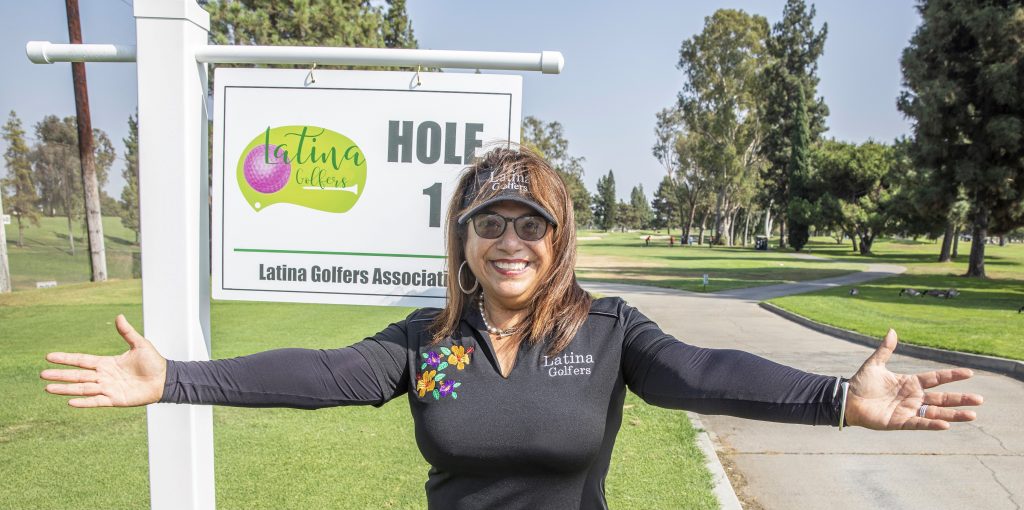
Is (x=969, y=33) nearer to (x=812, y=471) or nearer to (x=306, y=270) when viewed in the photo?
(x=812, y=471)

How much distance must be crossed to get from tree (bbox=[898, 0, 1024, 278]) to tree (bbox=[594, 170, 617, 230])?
110 m

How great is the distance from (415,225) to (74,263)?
2080 centimetres

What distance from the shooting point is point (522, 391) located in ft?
6.24

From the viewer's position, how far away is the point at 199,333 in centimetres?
232

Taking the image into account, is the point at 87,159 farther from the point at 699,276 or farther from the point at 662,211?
the point at 662,211

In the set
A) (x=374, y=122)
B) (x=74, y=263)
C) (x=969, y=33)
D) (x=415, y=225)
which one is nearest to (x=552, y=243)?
(x=415, y=225)

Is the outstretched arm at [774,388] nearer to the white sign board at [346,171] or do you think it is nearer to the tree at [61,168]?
the white sign board at [346,171]

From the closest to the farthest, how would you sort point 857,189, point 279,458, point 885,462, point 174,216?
1. point 174,216
2. point 279,458
3. point 885,462
4. point 857,189

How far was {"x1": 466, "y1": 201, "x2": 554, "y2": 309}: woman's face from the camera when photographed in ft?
6.68

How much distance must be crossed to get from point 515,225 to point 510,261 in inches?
4.1

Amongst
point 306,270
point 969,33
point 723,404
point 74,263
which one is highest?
point 969,33

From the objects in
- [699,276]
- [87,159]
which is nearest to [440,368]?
[87,159]

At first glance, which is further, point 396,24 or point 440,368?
point 396,24

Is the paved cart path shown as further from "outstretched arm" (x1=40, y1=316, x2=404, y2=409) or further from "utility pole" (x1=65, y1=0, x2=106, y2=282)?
"utility pole" (x1=65, y1=0, x2=106, y2=282)
